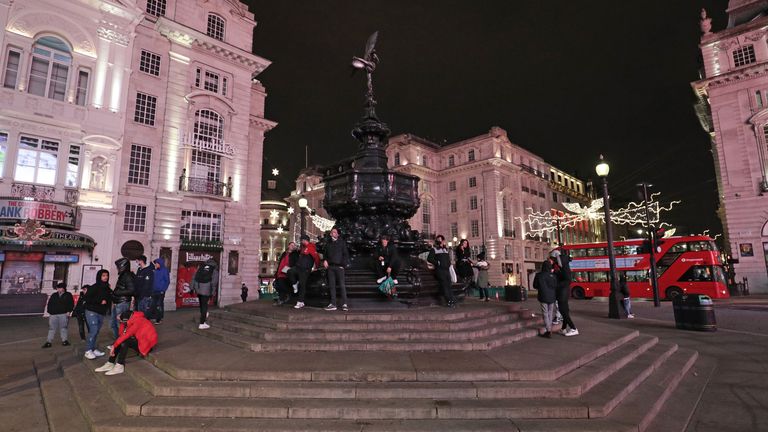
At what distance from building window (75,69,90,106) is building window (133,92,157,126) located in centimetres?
231

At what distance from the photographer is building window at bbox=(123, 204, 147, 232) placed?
2036 centimetres

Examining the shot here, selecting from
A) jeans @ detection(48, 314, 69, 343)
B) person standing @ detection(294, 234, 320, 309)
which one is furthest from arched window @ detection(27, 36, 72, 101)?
person standing @ detection(294, 234, 320, 309)

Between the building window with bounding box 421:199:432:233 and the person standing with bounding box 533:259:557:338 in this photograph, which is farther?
the building window with bounding box 421:199:432:233

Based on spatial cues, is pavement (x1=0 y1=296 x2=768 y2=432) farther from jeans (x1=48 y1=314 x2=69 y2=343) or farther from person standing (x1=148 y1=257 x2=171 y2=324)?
person standing (x1=148 y1=257 x2=171 y2=324)

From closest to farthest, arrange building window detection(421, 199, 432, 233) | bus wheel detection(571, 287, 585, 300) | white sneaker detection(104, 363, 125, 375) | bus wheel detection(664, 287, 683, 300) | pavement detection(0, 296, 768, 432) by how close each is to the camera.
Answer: pavement detection(0, 296, 768, 432)
white sneaker detection(104, 363, 125, 375)
bus wheel detection(664, 287, 683, 300)
bus wheel detection(571, 287, 585, 300)
building window detection(421, 199, 432, 233)

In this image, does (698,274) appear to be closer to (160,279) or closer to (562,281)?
(562,281)

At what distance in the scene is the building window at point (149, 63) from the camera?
2180cm

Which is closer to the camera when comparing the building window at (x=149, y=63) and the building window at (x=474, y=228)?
the building window at (x=149, y=63)

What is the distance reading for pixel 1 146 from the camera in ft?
55.6

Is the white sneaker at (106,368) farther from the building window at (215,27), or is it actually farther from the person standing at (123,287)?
the building window at (215,27)

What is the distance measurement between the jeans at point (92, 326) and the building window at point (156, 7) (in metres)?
22.2

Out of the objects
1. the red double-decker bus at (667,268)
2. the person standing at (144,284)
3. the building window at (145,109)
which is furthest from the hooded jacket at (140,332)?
the red double-decker bus at (667,268)

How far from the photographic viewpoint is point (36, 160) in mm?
17719

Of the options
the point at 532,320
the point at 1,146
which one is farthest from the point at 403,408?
the point at 1,146
